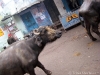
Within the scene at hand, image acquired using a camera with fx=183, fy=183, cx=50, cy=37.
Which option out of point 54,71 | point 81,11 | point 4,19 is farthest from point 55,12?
point 54,71

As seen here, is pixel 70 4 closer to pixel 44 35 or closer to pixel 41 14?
pixel 41 14

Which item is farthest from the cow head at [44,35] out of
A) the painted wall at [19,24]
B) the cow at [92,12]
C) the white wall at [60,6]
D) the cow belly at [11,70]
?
the painted wall at [19,24]

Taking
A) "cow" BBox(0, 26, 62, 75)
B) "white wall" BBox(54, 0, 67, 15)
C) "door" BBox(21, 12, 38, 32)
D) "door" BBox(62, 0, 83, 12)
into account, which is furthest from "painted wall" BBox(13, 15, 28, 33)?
"cow" BBox(0, 26, 62, 75)

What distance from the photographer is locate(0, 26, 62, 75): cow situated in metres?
5.80

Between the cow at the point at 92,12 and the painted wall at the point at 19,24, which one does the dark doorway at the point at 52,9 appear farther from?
the cow at the point at 92,12

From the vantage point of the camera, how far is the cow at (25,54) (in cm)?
580

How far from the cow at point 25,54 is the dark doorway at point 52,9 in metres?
12.6

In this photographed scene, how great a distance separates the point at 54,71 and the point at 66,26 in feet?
25.6

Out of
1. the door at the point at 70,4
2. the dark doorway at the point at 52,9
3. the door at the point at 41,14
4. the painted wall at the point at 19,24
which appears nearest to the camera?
the door at the point at 70,4

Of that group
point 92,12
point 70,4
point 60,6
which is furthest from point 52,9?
point 92,12

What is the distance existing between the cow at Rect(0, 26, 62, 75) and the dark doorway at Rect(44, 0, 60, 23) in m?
12.6

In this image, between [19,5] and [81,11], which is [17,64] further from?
[19,5]

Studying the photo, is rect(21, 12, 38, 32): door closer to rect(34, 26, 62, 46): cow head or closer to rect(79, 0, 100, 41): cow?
rect(79, 0, 100, 41): cow

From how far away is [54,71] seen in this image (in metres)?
7.18
